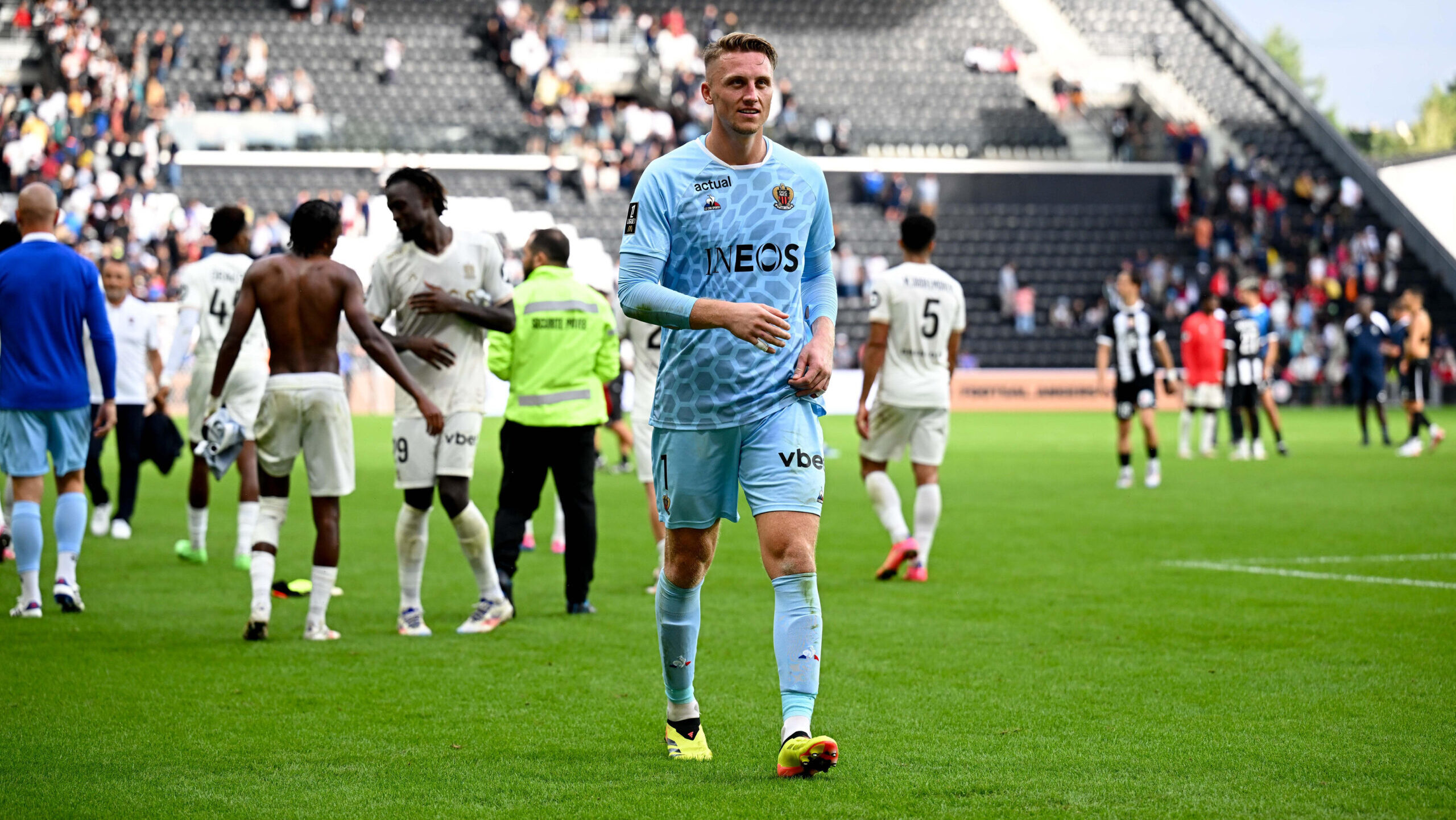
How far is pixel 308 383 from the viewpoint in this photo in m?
7.50

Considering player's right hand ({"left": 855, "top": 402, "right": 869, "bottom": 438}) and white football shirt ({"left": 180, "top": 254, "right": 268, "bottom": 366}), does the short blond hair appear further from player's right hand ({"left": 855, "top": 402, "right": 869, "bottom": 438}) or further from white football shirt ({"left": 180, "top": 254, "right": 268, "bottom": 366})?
white football shirt ({"left": 180, "top": 254, "right": 268, "bottom": 366})

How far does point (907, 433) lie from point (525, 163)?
3005 centimetres

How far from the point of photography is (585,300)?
28.2 feet

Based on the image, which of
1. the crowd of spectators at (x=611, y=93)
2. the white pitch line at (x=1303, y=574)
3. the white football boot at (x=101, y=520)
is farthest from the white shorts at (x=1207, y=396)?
the crowd of spectators at (x=611, y=93)

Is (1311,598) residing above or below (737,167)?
below

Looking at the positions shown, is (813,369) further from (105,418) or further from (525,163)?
(525,163)

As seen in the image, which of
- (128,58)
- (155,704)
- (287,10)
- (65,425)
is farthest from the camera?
(287,10)

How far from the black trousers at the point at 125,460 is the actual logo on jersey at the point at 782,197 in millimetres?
8176

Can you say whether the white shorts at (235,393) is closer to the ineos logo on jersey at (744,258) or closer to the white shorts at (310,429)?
the white shorts at (310,429)

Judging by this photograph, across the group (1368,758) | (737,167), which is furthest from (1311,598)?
(737,167)

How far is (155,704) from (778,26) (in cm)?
4257

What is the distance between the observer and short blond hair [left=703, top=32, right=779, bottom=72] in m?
4.86

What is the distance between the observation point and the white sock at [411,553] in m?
7.93

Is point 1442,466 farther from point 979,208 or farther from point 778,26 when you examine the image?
point 778,26
